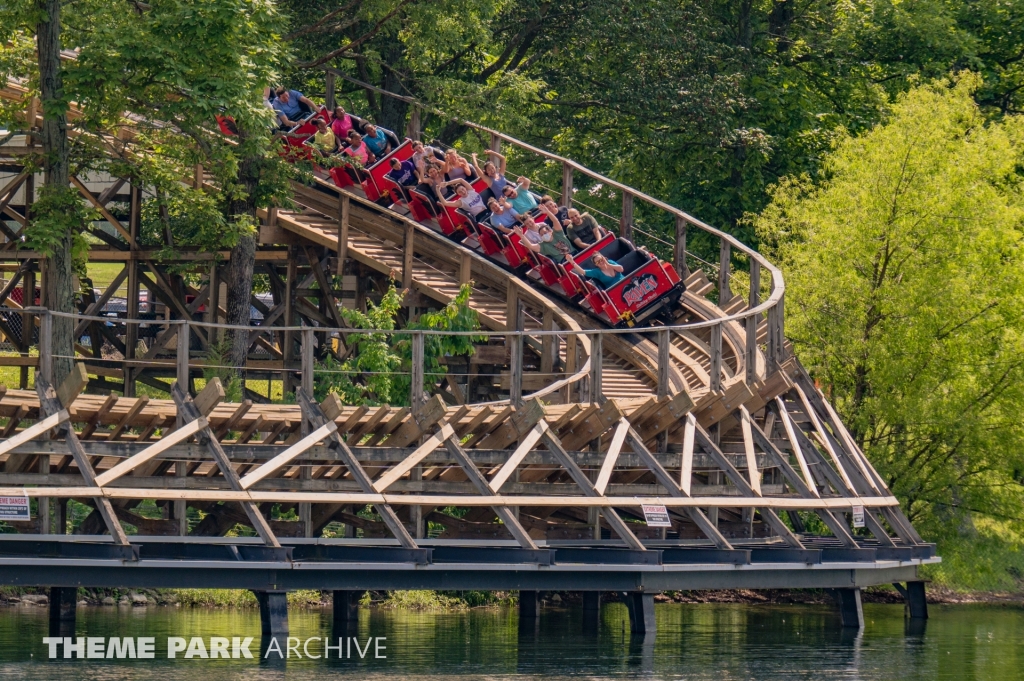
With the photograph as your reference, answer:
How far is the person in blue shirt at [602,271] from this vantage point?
26094 millimetres

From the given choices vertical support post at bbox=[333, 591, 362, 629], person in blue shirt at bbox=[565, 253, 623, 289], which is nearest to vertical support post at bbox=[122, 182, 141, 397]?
vertical support post at bbox=[333, 591, 362, 629]

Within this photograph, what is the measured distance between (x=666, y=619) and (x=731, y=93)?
46.0 ft

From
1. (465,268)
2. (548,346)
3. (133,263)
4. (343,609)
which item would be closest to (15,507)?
(343,609)

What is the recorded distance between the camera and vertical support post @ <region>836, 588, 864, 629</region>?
77.9 feet

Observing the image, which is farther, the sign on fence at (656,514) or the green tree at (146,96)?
the green tree at (146,96)

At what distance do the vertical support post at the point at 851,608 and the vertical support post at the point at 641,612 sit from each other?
371cm

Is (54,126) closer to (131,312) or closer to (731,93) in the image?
(131,312)

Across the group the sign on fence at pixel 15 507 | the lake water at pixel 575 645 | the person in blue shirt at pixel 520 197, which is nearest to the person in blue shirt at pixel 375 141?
the person in blue shirt at pixel 520 197

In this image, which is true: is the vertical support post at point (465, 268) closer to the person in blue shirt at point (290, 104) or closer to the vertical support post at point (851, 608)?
the person in blue shirt at point (290, 104)

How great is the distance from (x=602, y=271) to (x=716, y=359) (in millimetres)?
4045

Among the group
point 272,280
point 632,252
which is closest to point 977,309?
point 632,252

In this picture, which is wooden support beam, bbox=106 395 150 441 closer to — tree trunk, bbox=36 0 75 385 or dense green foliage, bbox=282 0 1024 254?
tree trunk, bbox=36 0 75 385

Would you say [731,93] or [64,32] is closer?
[64,32]

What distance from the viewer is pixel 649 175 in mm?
38094
